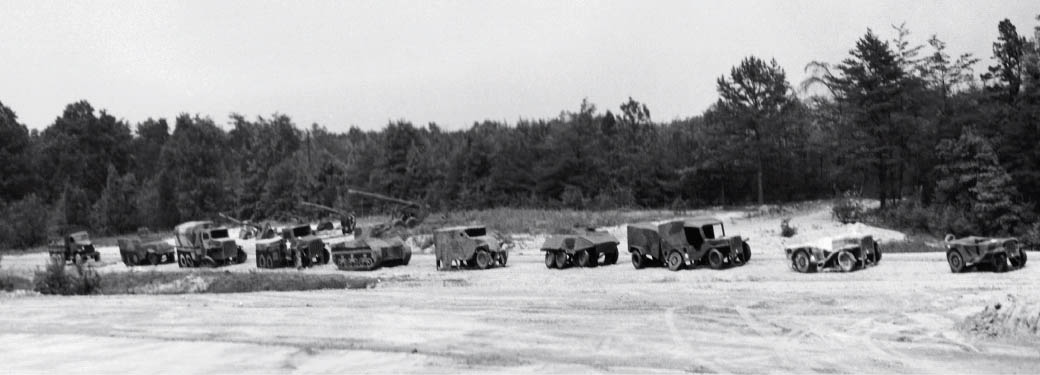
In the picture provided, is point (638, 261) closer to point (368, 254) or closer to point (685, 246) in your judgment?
point (685, 246)

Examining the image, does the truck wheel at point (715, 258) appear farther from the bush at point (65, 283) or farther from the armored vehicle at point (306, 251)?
the bush at point (65, 283)

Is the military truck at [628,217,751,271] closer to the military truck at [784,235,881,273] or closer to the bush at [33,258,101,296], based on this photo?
the military truck at [784,235,881,273]

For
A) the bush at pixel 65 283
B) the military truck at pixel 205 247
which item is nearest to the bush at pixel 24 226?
the military truck at pixel 205 247

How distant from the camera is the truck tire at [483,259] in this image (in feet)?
95.2

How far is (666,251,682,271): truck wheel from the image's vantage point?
24812 millimetres

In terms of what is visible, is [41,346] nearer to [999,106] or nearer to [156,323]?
[156,323]

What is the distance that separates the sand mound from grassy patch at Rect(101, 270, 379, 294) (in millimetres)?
16086

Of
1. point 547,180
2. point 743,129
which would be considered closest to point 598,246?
point 743,129

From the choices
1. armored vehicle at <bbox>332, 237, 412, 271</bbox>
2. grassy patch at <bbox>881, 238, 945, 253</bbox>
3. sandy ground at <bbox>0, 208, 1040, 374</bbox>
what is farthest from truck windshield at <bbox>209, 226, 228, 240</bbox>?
grassy patch at <bbox>881, 238, 945, 253</bbox>

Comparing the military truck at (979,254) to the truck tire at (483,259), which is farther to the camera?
the truck tire at (483,259)

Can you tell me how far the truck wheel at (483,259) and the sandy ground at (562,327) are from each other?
465cm

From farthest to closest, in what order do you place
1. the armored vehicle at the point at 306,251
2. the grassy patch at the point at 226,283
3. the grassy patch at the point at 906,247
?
the armored vehicle at the point at 306,251, the grassy patch at the point at 906,247, the grassy patch at the point at 226,283

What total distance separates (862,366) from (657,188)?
2150 inches

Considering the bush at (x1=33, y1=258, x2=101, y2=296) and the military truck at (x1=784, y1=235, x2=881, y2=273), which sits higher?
the bush at (x1=33, y1=258, x2=101, y2=296)
